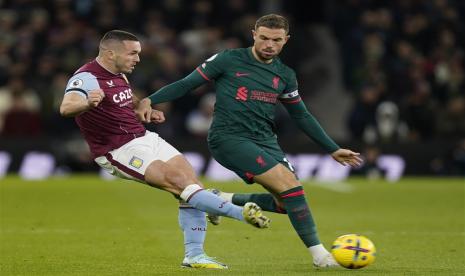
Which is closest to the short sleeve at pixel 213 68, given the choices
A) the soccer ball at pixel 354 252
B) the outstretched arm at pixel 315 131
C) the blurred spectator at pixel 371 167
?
the outstretched arm at pixel 315 131

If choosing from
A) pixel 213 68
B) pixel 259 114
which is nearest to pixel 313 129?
pixel 259 114

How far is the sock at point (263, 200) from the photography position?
32.1ft

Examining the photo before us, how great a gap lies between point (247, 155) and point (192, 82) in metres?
0.81

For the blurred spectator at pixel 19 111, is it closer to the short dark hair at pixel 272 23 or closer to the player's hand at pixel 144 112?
the player's hand at pixel 144 112

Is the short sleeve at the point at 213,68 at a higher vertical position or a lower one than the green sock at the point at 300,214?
higher

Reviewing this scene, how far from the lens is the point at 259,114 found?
9508 mm

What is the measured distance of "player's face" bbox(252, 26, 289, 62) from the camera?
30.6ft

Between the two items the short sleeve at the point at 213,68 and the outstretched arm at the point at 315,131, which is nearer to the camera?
the short sleeve at the point at 213,68

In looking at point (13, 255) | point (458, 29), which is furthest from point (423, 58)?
point (13, 255)

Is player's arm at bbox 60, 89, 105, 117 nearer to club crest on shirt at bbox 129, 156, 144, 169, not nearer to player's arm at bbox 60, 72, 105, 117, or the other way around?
player's arm at bbox 60, 72, 105, 117

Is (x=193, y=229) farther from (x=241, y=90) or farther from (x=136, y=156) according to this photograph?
(x=241, y=90)

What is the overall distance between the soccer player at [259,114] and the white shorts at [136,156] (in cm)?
39

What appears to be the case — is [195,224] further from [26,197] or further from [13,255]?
[26,197]

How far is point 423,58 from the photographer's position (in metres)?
23.7
